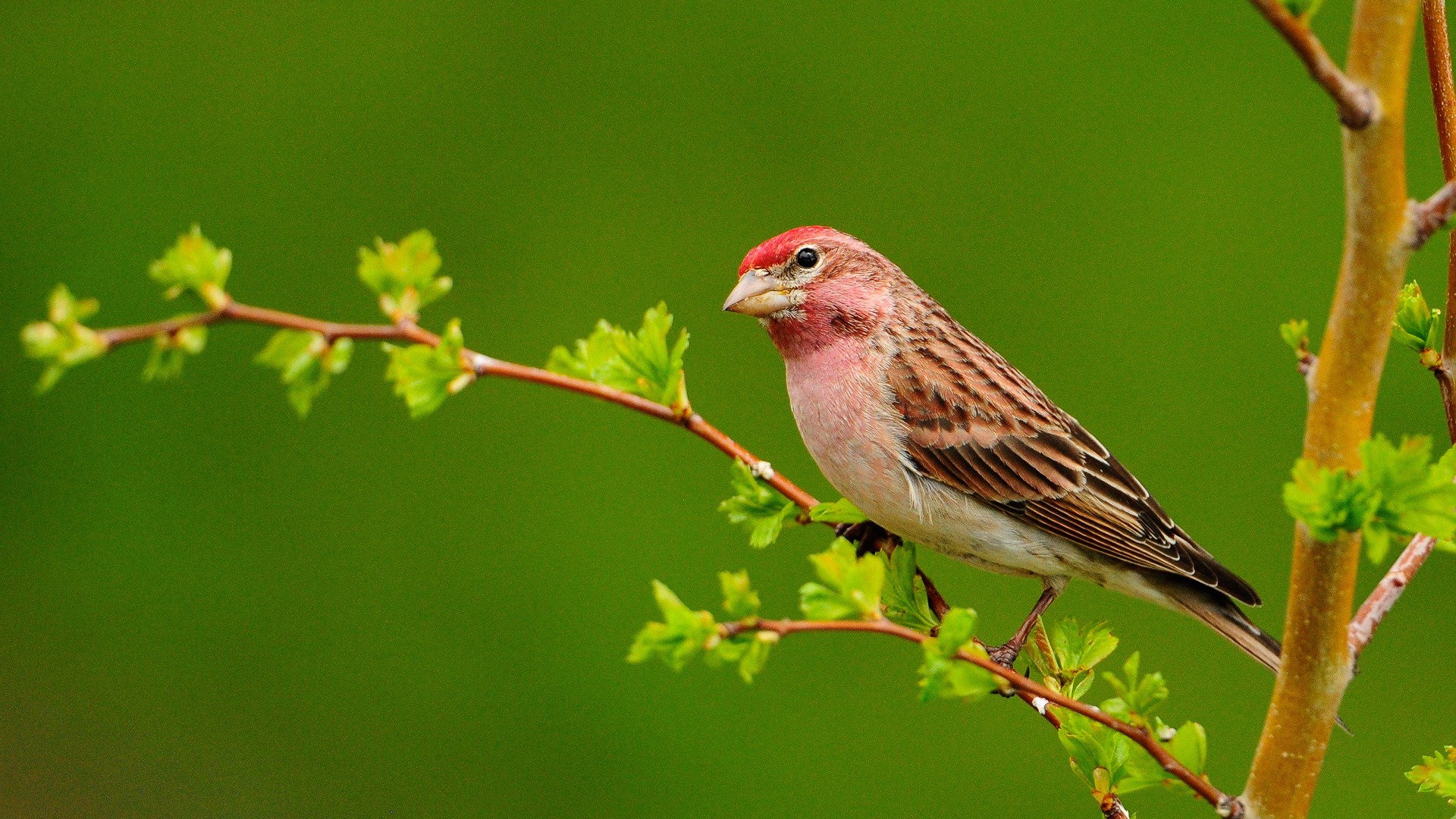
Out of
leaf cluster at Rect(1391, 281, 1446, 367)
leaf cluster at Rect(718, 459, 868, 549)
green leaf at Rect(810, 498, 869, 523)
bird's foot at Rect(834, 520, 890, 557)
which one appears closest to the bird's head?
bird's foot at Rect(834, 520, 890, 557)

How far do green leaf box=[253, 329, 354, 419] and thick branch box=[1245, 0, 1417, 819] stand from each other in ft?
3.45

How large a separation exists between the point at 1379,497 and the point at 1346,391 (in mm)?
110

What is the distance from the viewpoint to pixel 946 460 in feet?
10.00

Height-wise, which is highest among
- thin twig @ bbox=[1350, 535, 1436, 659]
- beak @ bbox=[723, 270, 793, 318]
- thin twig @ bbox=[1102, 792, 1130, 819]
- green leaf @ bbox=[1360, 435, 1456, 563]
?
beak @ bbox=[723, 270, 793, 318]

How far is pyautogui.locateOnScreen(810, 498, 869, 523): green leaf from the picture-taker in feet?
8.04

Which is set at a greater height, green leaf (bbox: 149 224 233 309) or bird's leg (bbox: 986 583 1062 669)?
green leaf (bbox: 149 224 233 309)

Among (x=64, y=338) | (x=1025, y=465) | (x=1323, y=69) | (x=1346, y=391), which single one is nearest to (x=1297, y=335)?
(x=1346, y=391)

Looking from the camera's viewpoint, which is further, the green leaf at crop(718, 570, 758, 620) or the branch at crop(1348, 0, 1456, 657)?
the branch at crop(1348, 0, 1456, 657)

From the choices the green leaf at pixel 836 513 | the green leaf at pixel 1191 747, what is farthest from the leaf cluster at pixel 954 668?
the green leaf at pixel 836 513

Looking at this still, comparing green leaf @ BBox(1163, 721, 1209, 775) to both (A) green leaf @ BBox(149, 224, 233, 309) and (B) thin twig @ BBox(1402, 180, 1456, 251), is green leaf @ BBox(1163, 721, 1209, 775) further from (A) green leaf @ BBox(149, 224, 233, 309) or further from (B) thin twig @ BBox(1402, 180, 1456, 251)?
(A) green leaf @ BBox(149, 224, 233, 309)

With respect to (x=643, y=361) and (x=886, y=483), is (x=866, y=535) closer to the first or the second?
(x=886, y=483)

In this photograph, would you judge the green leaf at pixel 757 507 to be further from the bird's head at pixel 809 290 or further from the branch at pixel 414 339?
the bird's head at pixel 809 290

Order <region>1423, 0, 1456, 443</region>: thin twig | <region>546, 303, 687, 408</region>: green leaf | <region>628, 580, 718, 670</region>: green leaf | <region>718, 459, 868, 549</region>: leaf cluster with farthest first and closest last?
1. <region>718, 459, 868, 549</region>: leaf cluster
2. <region>546, 303, 687, 408</region>: green leaf
3. <region>1423, 0, 1456, 443</region>: thin twig
4. <region>628, 580, 718, 670</region>: green leaf

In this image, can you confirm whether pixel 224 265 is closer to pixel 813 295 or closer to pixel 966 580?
pixel 813 295
